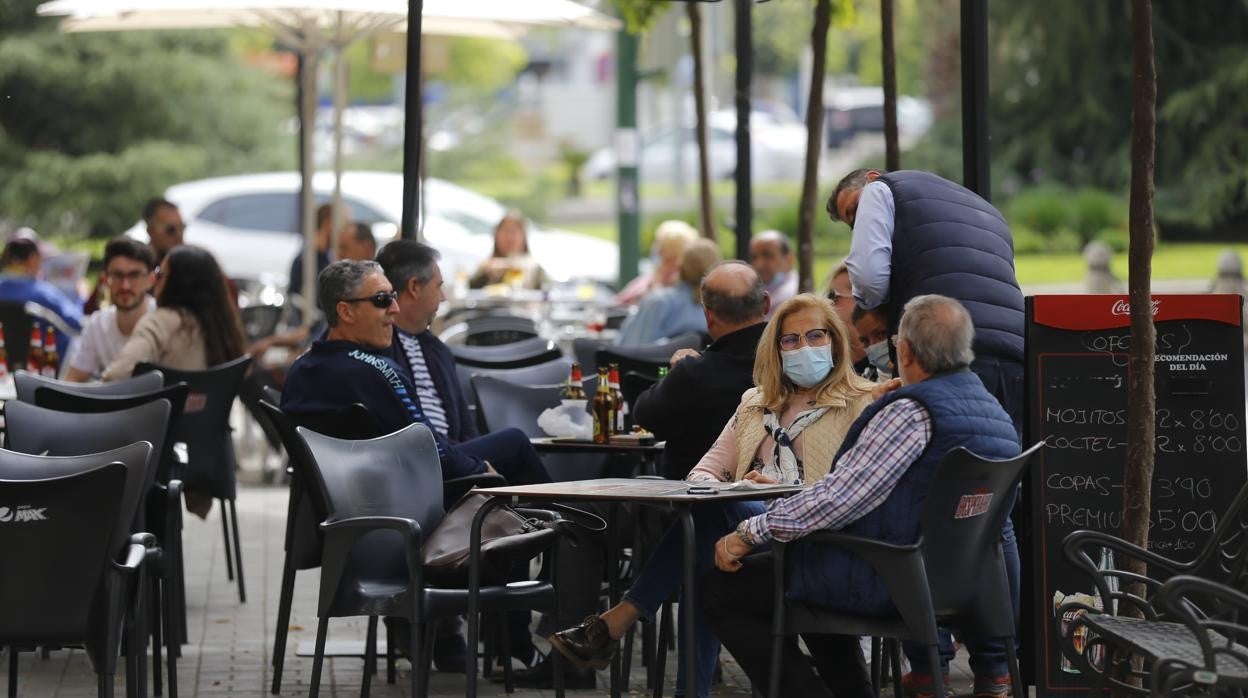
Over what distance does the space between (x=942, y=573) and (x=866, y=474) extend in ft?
1.21

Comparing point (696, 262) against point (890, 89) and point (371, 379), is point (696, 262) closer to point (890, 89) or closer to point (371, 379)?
point (890, 89)

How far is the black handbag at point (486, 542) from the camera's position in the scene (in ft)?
21.0

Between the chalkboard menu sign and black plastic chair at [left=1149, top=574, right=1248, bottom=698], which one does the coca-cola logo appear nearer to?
the chalkboard menu sign

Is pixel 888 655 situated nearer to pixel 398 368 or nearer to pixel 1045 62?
pixel 398 368

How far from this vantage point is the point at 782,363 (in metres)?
6.65

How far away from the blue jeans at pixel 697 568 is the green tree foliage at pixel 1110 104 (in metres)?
24.8

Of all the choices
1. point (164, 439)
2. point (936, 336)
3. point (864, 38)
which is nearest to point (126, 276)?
point (164, 439)

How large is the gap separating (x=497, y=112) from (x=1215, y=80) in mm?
18143

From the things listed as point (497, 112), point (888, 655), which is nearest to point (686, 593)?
point (888, 655)

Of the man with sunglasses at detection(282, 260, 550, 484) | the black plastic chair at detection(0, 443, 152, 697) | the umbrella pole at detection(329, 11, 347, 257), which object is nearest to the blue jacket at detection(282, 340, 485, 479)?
the man with sunglasses at detection(282, 260, 550, 484)

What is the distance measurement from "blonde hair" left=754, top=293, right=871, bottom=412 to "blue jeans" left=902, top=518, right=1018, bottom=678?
716 millimetres

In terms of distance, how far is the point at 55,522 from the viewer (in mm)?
5449

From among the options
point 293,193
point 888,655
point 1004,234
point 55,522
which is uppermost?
point 293,193

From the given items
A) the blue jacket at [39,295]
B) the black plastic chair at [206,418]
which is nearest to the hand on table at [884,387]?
the black plastic chair at [206,418]
